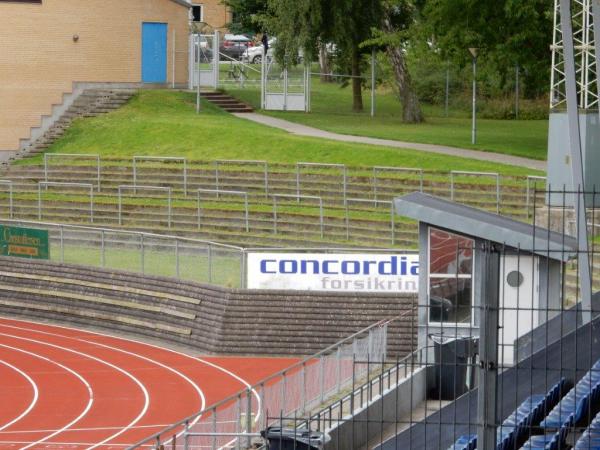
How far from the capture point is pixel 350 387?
22.7 metres

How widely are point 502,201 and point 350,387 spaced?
15.0 m

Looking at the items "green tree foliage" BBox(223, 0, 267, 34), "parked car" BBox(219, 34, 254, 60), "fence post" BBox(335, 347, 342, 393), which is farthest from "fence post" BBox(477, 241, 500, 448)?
"parked car" BBox(219, 34, 254, 60)

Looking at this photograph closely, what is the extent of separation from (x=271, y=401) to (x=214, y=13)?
63.3 meters

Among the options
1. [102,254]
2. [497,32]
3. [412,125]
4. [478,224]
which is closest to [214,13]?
[412,125]

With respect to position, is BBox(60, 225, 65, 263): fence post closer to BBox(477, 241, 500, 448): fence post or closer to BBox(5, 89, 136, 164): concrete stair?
BBox(5, 89, 136, 164): concrete stair

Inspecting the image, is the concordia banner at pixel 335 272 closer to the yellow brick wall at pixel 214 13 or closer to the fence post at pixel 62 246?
the fence post at pixel 62 246

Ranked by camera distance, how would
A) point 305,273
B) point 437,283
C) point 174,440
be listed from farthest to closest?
point 305,273 < point 437,283 < point 174,440

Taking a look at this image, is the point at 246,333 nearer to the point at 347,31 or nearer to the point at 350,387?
the point at 350,387

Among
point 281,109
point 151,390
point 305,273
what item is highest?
point 281,109

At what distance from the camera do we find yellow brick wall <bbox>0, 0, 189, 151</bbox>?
5075 cm

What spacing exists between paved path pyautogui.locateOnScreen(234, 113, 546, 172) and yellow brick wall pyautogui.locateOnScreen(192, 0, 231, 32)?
3105 centimetres

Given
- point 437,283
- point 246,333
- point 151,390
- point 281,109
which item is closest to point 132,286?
point 246,333

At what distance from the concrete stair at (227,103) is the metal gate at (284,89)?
0.92m

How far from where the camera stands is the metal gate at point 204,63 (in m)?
54.9
